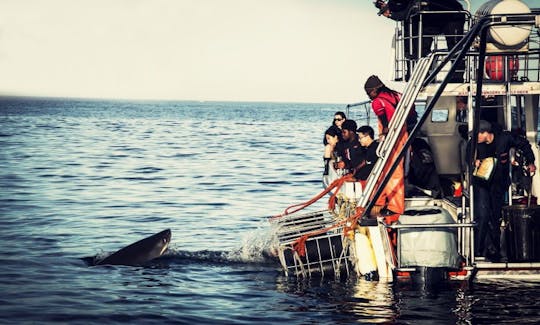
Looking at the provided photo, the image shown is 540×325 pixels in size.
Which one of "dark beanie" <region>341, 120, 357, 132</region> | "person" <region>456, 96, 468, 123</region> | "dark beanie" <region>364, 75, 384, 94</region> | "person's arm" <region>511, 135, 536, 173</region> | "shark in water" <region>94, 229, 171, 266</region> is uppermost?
"dark beanie" <region>364, 75, 384, 94</region>

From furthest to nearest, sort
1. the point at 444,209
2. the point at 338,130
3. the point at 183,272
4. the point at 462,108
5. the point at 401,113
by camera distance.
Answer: the point at 338,130 < the point at 462,108 < the point at 183,272 < the point at 444,209 < the point at 401,113

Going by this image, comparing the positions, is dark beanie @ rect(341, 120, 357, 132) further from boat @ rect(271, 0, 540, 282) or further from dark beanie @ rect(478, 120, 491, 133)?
dark beanie @ rect(478, 120, 491, 133)

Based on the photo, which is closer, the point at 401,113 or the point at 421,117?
the point at 421,117

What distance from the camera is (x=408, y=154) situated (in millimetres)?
14867

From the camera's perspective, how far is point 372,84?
1404 centimetres

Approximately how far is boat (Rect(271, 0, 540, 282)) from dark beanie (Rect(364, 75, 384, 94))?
721 mm

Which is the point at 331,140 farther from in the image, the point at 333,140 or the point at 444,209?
the point at 444,209

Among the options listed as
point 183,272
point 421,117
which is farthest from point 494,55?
point 183,272

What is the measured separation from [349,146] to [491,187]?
3341mm

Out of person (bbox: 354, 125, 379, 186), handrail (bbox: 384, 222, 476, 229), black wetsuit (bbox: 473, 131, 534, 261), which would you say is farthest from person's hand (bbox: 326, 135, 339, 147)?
handrail (bbox: 384, 222, 476, 229)

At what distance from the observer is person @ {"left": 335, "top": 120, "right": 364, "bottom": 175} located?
50.3ft

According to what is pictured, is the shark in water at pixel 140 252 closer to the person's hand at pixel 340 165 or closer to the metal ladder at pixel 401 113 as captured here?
the person's hand at pixel 340 165

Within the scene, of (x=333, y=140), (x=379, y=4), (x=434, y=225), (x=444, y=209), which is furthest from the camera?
(x=333, y=140)

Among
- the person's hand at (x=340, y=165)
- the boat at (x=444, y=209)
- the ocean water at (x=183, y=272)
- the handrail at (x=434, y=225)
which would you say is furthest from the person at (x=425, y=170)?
the handrail at (x=434, y=225)
